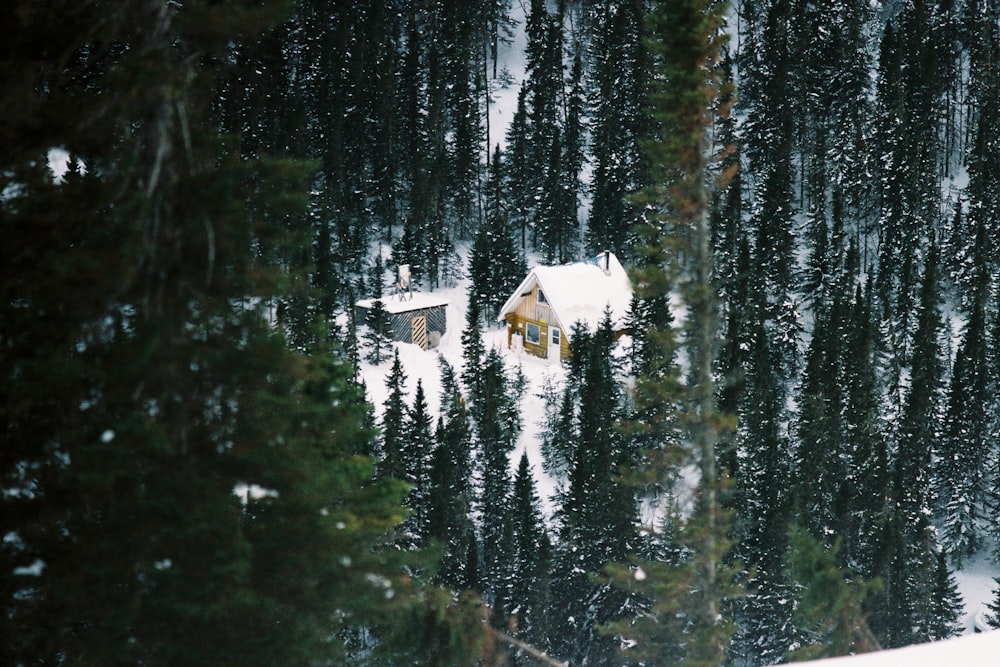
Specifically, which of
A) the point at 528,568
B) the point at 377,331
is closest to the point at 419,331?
the point at 377,331

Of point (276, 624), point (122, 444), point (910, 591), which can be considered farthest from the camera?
point (910, 591)

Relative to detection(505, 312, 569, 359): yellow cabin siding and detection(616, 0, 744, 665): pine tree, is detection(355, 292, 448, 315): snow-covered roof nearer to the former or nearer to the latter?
detection(505, 312, 569, 359): yellow cabin siding

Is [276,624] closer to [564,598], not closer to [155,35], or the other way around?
[155,35]

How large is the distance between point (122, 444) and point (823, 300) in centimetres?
4913

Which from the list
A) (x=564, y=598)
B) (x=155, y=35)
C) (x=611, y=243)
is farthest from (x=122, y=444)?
(x=611, y=243)

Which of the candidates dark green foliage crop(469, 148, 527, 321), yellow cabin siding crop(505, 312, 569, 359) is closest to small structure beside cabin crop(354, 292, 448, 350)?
dark green foliage crop(469, 148, 527, 321)

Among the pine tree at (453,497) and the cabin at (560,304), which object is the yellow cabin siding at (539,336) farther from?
the pine tree at (453,497)

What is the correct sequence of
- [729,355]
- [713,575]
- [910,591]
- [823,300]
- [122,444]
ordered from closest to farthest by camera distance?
[122,444] < [713,575] < [910,591] < [729,355] < [823,300]

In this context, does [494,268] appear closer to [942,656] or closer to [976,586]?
[976,586]

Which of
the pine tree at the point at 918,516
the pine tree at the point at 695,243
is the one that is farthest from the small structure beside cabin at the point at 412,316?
the pine tree at the point at 695,243

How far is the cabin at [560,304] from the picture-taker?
50094mm

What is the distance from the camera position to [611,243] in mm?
62312

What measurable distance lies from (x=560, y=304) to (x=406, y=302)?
29.2ft

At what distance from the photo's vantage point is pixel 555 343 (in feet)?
165
